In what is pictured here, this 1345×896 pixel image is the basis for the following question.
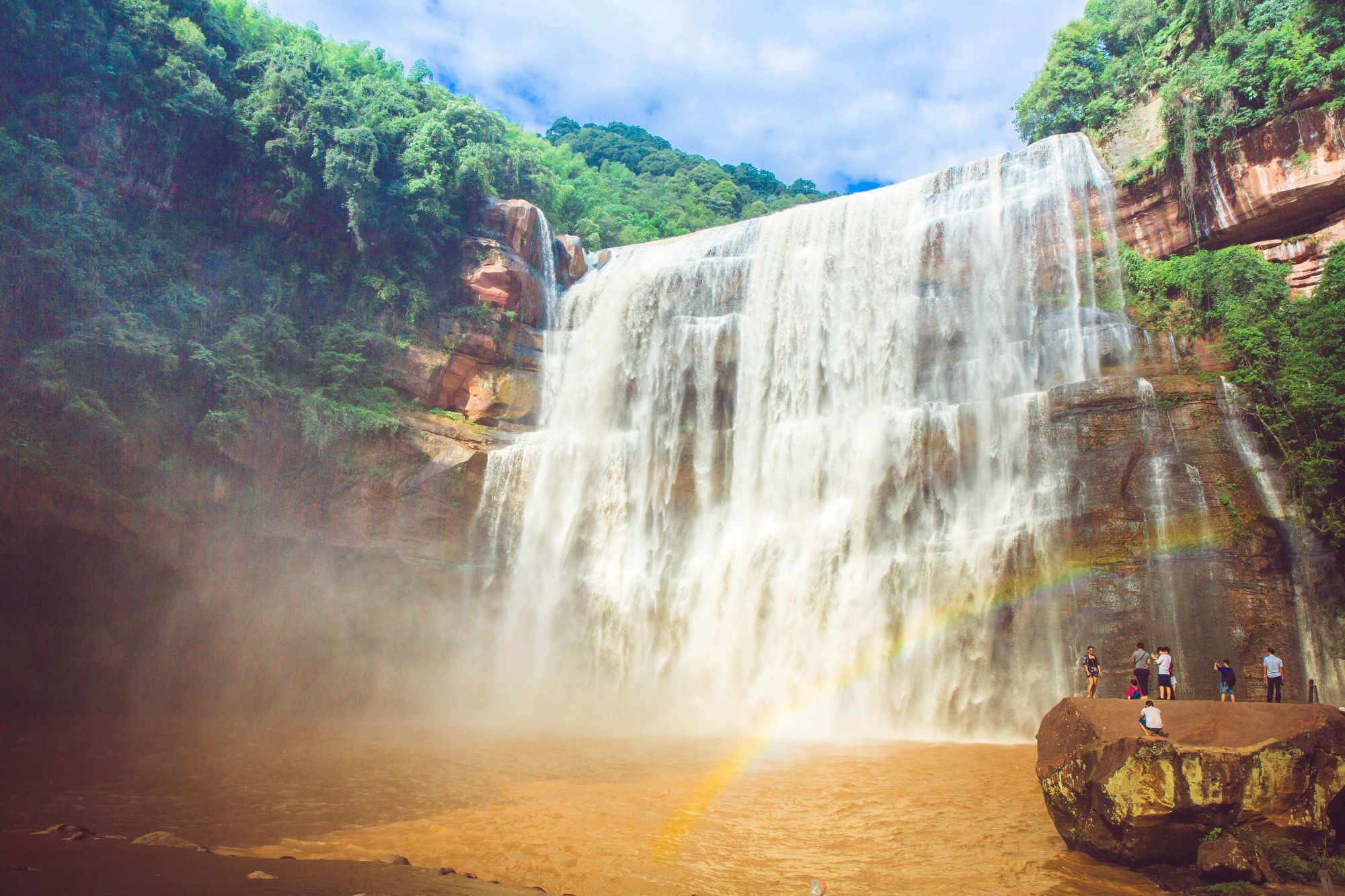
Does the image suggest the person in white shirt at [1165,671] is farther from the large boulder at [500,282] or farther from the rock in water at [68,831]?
the large boulder at [500,282]

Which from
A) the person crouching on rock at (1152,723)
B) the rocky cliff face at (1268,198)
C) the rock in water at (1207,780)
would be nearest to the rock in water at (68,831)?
the rock in water at (1207,780)

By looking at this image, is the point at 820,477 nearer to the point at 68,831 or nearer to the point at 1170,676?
the point at 1170,676

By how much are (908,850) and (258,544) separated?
16772 millimetres

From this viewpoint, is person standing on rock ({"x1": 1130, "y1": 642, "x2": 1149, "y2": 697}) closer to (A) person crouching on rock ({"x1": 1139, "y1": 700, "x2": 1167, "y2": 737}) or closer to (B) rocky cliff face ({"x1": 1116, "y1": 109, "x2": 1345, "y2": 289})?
(A) person crouching on rock ({"x1": 1139, "y1": 700, "x2": 1167, "y2": 737})

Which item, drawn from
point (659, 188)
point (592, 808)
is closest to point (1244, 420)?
point (592, 808)

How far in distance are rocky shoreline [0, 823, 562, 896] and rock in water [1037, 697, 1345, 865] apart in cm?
540

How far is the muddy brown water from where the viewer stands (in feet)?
24.3

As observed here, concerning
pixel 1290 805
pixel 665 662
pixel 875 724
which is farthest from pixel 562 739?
pixel 1290 805

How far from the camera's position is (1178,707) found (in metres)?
7.97

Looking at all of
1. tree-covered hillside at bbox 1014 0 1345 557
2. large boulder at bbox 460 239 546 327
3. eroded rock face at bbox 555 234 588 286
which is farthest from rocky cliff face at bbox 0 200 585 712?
tree-covered hillside at bbox 1014 0 1345 557

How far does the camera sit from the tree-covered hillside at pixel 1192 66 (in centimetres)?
1761

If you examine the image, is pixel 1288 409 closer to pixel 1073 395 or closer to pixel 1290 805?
pixel 1073 395

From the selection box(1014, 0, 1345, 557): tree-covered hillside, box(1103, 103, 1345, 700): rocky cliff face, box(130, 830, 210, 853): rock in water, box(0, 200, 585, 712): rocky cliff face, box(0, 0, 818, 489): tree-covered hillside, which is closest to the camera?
box(130, 830, 210, 853): rock in water

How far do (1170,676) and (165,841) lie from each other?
1302cm
